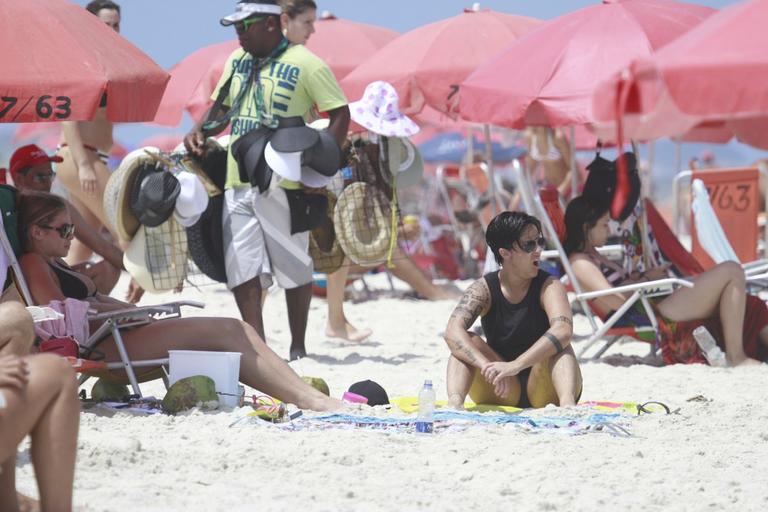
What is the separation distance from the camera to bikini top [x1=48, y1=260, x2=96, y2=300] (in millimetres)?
A: 5012

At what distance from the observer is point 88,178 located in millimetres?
7340

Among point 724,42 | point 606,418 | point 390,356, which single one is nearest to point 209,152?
point 390,356

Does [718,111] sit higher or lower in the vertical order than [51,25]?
lower

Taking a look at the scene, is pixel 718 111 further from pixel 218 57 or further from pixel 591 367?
pixel 218 57

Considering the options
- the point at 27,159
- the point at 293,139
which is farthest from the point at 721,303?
the point at 27,159

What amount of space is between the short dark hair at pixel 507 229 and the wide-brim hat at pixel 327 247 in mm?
2227

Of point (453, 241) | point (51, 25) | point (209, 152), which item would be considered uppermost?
point (51, 25)

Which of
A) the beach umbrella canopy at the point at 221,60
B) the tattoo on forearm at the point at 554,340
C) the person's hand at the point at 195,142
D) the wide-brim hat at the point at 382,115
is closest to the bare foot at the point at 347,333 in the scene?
the wide-brim hat at the point at 382,115

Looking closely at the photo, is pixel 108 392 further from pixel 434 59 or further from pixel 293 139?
pixel 434 59

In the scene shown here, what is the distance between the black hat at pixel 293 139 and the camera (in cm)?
610

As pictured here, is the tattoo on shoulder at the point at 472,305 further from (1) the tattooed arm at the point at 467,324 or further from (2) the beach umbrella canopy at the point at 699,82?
(2) the beach umbrella canopy at the point at 699,82

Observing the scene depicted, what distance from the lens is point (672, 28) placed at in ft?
23.3

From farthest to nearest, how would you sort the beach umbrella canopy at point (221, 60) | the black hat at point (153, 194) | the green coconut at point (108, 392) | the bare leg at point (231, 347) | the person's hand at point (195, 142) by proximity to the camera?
the beach umbrella canopy at point (221, 60) → the person's hand at point (195, 142) → the black hat at point (153, 194) → the green coconut at point (108, 392) → the bare leg at point (231, 347)

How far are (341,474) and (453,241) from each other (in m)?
9.23
